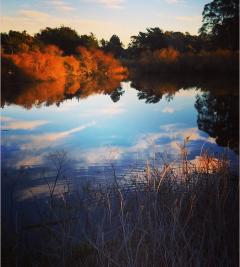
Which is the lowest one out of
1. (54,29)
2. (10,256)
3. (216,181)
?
(10,256)

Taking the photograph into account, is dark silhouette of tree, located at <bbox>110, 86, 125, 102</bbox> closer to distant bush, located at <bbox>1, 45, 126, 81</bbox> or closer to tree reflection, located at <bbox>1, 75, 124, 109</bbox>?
tree reflection, located at <bbox>1, 75, 124, 109</bbox>

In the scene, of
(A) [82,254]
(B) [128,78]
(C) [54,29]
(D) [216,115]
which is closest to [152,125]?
(D) [216,115]

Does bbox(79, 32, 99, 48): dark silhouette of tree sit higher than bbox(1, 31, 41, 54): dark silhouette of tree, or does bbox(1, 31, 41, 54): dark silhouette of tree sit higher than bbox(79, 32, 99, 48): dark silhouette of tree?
bbox(79, 32, 99, 48): dark silhouette of tree

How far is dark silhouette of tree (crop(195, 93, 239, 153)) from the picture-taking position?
1286cm

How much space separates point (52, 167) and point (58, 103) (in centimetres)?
1553

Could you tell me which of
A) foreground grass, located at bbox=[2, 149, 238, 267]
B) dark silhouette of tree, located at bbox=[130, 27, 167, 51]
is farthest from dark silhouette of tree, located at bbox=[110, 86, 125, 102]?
foreground grass, located at bbox=[2, 149, 238, 267]

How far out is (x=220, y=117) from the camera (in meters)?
17.2

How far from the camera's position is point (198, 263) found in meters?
3.35

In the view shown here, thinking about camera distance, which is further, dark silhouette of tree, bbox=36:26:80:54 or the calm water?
dark silhouette of tree, bbox=36:26:80:54

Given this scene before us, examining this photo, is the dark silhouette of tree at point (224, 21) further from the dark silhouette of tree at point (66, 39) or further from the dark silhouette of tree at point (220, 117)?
the dark silhouette of tree at point (66, 39)

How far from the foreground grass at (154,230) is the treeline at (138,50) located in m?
16.3

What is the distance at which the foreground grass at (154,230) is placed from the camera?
3523 mm

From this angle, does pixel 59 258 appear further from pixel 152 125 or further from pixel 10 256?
pixel 152 125

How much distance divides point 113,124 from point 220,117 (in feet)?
12.5
